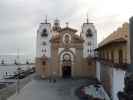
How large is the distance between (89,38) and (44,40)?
8.91 m

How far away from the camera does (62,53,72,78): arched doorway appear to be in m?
60.3

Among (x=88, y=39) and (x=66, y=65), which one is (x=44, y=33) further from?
(x=88, y=39)

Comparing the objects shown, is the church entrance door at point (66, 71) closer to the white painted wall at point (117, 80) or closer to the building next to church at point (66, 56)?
the building next to church at point (66, 56)

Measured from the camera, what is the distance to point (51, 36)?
6172cm

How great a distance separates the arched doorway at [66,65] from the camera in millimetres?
60312

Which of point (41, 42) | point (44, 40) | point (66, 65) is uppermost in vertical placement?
point (44, 40)

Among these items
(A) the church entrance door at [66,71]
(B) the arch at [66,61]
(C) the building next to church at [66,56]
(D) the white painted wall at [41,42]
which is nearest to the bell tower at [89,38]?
(C) the building next to church at [66,56]

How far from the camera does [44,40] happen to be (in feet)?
202

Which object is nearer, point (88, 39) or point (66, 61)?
point (66, 61)

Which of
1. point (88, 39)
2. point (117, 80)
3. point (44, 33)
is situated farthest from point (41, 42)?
point (117, 80)

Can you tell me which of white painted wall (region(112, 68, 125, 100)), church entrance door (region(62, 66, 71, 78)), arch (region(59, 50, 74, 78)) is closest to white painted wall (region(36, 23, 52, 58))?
arch (region(59, 50, 74, 78))

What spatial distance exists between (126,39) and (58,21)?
50.8 meters

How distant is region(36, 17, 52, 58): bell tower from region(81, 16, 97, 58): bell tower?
6795 mm

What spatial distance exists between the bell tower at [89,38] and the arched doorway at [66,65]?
3127mm
